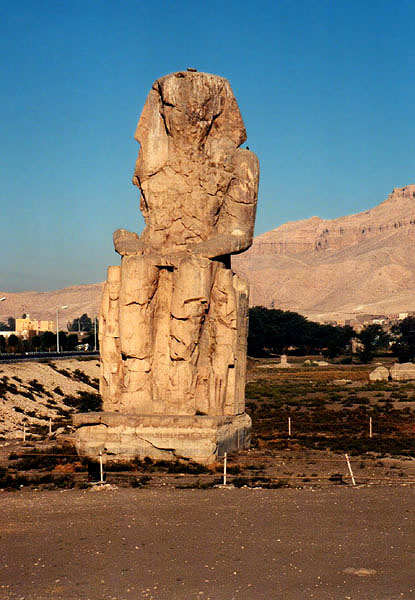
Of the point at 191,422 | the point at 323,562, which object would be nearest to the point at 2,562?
the point at 323,562

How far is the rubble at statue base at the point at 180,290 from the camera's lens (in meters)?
16.1

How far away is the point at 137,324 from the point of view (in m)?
16.4

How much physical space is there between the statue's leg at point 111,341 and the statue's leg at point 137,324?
36 cm

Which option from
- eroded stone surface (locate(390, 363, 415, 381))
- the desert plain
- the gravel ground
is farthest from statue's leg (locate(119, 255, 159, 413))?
eroded stone surface (locate(390, 363, 415, 381))

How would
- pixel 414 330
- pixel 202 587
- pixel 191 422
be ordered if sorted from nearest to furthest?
1. pixel 202 587
2. pixel 191 422
3. pixel 414 330

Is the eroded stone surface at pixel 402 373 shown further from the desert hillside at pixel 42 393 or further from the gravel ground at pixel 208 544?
the gravel ground at pixel 208 544

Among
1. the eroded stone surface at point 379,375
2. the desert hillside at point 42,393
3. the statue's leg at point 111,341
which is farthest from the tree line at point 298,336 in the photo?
the statue's leg at point 111,341

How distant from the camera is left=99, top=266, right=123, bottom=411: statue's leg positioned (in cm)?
1683

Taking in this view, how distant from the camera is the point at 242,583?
27.9ft

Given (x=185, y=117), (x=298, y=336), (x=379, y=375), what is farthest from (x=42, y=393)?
(x=298, y=336)

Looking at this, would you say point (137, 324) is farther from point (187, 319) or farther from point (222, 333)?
point (222, 333)

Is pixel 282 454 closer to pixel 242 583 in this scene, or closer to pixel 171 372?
pixel 171 372

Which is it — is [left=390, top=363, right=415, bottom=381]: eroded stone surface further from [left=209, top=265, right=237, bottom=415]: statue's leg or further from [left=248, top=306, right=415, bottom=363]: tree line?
[left=209, top=265, right=237, bottom=415]: statue's leg

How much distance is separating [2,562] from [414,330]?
88782 mm
